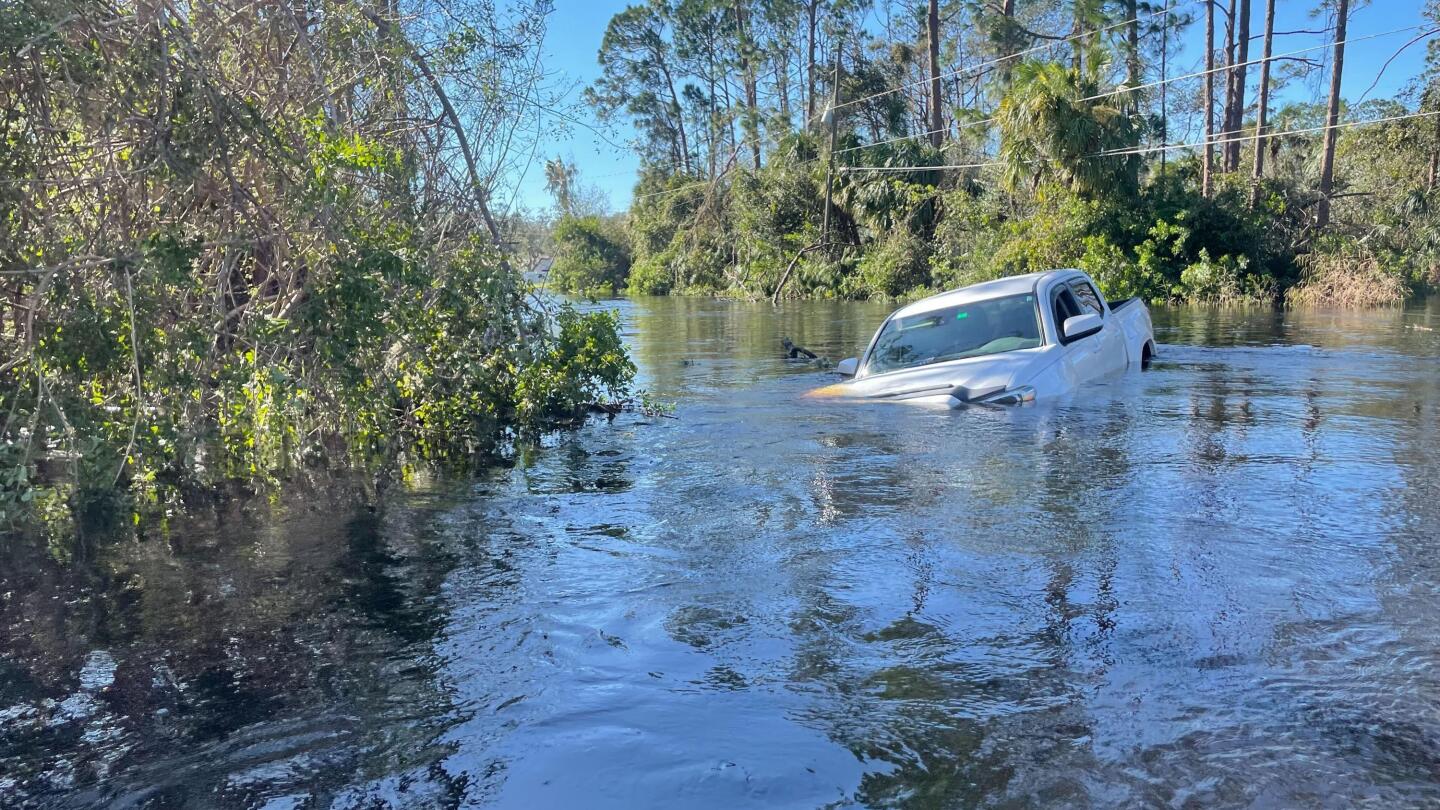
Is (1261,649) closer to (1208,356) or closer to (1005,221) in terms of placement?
(1208,356)

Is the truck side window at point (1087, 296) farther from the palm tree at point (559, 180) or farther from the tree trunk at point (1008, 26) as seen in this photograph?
the tree trunk at point (1008, 26)

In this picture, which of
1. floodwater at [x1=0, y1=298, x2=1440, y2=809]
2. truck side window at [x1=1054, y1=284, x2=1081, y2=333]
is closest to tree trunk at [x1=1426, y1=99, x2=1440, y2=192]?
truck side window at [x1=1054, y1=284, x2=1081, y2=333]

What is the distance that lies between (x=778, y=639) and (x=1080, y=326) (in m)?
6.66

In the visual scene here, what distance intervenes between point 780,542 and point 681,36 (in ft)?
204

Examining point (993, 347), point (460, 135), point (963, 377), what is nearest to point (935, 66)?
point (993, 347)

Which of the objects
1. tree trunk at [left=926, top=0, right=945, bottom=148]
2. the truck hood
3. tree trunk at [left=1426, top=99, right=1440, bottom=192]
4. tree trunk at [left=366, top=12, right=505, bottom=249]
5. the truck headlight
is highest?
tree trunk at [left=926, top=0, right=945, bottom=148]

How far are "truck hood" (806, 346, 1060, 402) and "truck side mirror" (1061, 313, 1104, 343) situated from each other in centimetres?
22

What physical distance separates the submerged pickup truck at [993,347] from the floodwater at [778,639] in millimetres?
1520

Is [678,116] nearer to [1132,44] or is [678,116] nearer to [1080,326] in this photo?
[1132,44]

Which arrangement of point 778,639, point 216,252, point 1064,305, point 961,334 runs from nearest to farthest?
point 778,639
point 216,252
point 961,334
point 1064,305

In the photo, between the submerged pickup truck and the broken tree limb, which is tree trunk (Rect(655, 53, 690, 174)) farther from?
the submerged pickup truck

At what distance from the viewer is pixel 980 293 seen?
11367 millimetres

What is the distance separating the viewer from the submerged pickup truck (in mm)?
10172

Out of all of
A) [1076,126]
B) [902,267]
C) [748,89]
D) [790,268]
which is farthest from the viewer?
[748,89]
